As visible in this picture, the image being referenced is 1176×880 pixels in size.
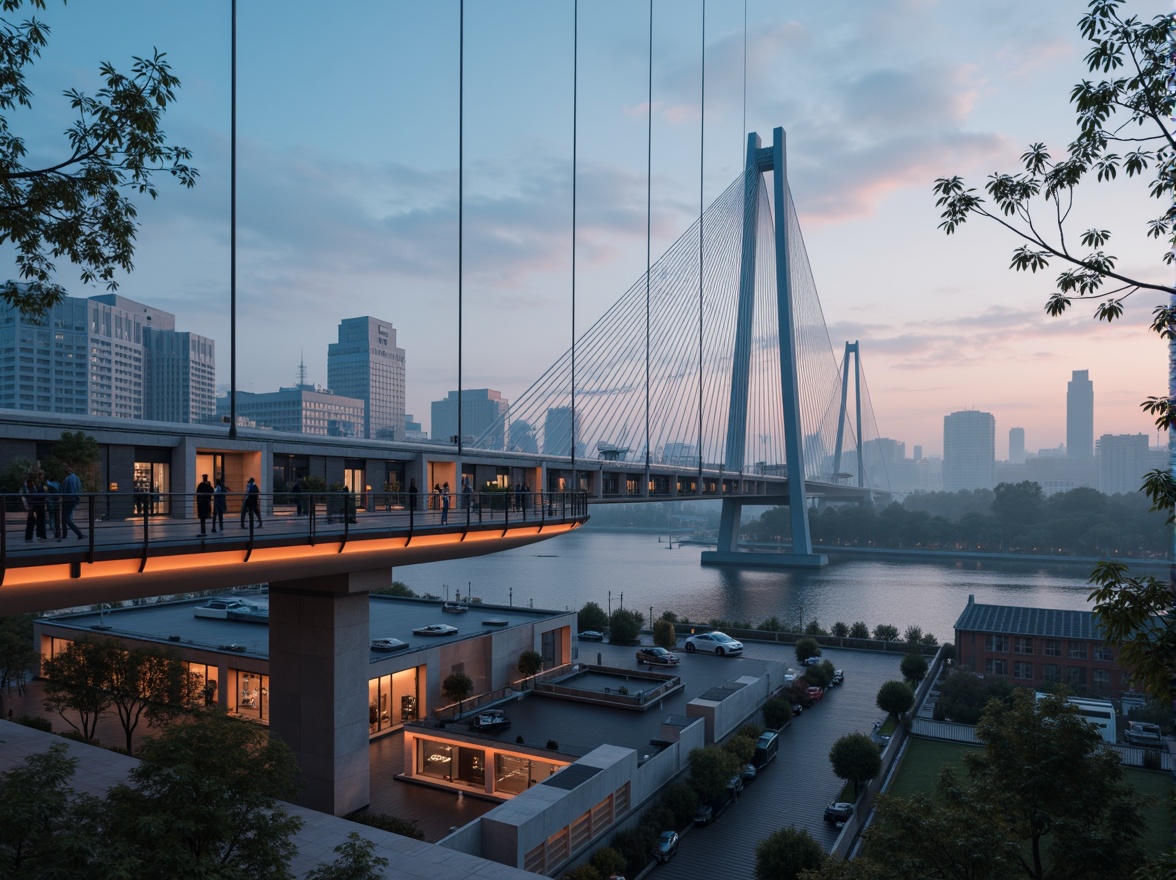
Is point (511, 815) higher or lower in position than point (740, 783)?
higher

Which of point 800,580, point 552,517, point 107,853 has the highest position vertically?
point 552,517

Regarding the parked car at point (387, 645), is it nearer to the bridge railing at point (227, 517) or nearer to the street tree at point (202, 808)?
the bridge railing at point (227, 517)

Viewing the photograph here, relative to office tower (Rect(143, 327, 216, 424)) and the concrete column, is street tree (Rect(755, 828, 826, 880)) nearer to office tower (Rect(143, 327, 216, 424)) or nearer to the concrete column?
the concrete column

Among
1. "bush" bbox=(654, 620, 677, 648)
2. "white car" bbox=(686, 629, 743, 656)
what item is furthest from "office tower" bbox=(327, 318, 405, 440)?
"white car" bbox=(686, 629, 743, 656)

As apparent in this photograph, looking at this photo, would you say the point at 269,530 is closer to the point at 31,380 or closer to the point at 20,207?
the point at 20,207

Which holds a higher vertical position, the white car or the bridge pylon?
the bridge pylon

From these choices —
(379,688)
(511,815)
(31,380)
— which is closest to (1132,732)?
(511,815)

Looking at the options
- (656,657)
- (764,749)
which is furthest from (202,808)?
(656,657)
